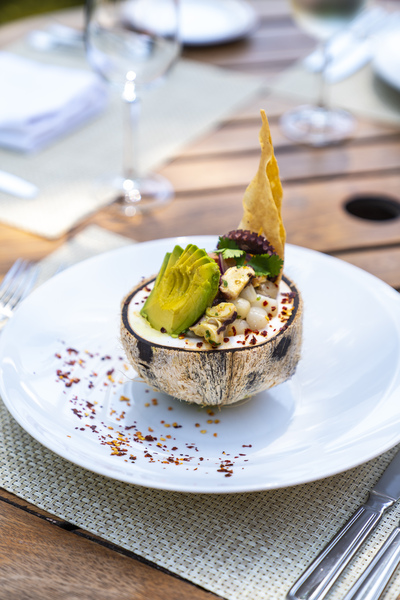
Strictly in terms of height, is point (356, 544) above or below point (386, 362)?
below

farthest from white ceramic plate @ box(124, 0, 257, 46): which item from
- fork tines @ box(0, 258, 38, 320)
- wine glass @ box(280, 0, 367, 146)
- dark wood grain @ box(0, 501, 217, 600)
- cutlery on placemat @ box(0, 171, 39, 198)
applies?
dark wood grain @ box(0, 501, 217, 600)

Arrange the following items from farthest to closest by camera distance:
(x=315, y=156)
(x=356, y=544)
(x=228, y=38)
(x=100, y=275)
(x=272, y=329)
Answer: (x=228, y=38), (x=315, y=156), (x=100, y=275), (x=272, y=329), (x=356, y=544)

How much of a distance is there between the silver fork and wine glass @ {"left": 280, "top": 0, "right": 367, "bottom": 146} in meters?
0.75

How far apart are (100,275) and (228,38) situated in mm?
1242

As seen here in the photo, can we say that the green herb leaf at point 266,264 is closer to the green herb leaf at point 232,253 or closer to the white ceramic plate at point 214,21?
the green herb leaf at point 232,253

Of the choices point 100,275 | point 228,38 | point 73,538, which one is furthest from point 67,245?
point 228,38

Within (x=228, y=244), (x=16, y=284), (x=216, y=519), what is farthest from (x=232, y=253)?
(x=16, y=284)

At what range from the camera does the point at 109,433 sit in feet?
2.75

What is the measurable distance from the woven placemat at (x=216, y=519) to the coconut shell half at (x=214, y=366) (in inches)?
4.7

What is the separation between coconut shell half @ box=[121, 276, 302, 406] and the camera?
827 millimetres

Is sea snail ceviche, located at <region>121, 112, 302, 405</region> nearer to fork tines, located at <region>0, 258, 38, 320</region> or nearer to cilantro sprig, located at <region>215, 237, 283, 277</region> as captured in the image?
cilantro sprig, located at <region>215, 237, 283, 277</region>

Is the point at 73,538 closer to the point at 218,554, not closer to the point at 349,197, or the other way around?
the point at 218,554

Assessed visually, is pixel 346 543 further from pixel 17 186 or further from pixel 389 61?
pixel 389 61

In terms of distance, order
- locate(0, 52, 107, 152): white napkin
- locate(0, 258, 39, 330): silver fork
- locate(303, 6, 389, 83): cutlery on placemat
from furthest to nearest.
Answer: locate(303, 6, 389, 83): cutlery on placemat → locate(0, 52, 107, 152): white napkin → locate(0, 258, 39, 330): silver fork
